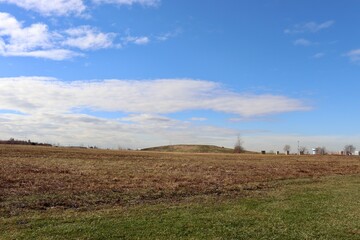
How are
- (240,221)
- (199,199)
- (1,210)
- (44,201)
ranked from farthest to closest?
1. (199,199)
2. (44,201)
3. (1,210)
4. (240,221)

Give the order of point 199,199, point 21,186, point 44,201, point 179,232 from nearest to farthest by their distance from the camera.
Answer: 1. point 179,232
2. point 44,201
3. point 199,199
4. point 21,186

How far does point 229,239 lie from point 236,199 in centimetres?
854

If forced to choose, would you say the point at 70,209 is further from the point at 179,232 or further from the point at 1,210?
the point at 179,232

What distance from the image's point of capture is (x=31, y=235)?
11.2 metres

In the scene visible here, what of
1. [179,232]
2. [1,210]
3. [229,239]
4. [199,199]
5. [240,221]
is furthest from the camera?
[199,199]

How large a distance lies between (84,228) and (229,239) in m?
4.39

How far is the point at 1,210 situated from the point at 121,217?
4.68 metres

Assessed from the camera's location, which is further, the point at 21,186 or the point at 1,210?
the point at 21,186

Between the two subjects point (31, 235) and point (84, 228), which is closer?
point (31, 235)

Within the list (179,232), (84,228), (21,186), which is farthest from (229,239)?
(21,186)

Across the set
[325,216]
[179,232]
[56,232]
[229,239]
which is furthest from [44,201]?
[325,216]

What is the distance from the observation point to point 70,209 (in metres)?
15.8

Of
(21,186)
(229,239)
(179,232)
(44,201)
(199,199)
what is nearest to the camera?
(229,239)

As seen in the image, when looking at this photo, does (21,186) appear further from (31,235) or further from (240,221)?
(240,221)
